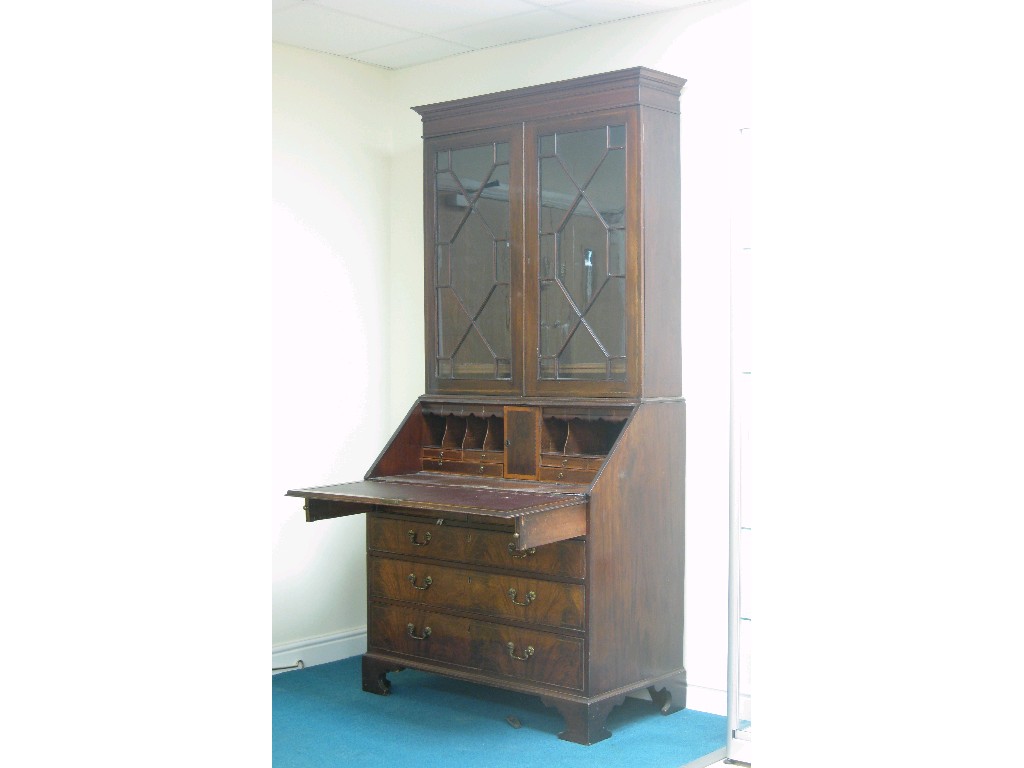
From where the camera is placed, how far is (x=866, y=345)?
1.18 metres

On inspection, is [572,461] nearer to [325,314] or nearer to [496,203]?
[496,203]

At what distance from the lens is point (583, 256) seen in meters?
3.80

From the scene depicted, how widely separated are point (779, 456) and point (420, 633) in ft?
9.68

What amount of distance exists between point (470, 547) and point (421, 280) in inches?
52.8

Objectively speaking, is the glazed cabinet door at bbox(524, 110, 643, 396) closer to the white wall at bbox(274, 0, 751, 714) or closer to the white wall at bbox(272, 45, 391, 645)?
the white wall at bbox(274, 0, 751, 714)

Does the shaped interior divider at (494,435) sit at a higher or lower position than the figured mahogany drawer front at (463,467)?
higher

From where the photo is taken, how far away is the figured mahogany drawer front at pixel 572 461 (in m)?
3.76

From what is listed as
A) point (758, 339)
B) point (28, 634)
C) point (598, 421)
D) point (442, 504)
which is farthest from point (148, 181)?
point (598, 421)

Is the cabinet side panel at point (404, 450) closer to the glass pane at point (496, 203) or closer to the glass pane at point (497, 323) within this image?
the glass pane at point (497, 323)

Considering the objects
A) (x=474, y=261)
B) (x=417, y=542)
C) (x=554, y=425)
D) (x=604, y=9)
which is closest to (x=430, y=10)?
(x=604, y=9)

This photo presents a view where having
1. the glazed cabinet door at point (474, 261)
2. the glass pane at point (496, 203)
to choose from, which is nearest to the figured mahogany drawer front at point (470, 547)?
the glazed cabinet door at point (474, 261)

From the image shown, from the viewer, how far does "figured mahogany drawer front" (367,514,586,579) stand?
11.8 feet

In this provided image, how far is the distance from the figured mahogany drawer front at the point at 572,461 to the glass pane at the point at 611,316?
354 millimetres

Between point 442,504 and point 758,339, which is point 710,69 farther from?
point 758,339
